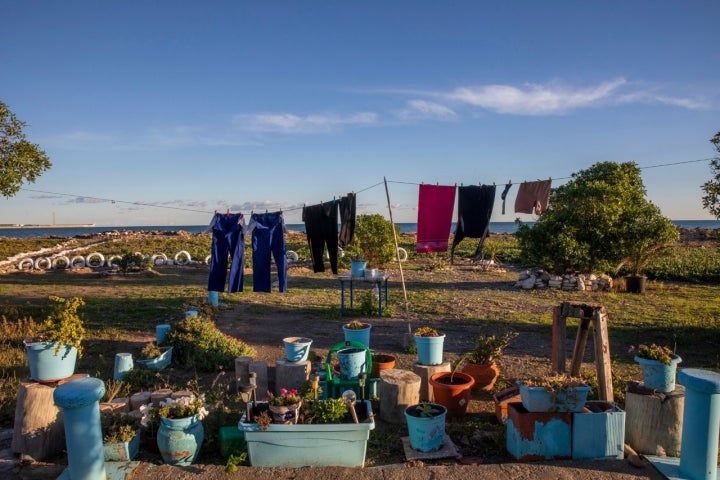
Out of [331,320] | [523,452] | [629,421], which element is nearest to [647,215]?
[331,320]

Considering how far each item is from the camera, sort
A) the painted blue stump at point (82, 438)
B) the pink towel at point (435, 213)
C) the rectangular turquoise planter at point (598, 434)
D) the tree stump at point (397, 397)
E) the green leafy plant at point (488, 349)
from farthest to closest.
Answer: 1. the pink towel at point (435, 213)
2. the green leafy plant at point (488, 349)
3. the tree stump at point (397, 397)
4. the rectangular turquoise planter at point (598, 434)
5. the painted blue stump at point (82, 438)

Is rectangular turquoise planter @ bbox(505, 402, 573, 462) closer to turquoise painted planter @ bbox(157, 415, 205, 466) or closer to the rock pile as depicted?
turquoise painted planter @ bbox(157, 415, 205, 466)

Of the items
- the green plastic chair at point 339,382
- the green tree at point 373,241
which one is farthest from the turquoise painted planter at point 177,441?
the green tree at point 373,241

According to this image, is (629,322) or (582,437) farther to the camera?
(629,322)

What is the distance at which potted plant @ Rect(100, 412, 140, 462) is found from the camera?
474cm

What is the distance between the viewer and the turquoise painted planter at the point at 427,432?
16.7ft

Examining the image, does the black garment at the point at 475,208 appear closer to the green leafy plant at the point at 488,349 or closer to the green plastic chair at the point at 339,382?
the green leafy plant at the point at 488,349

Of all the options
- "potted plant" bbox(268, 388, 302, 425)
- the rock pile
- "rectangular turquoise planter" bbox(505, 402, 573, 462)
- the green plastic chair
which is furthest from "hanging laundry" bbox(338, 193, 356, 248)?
the rock pile

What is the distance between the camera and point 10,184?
32.5 ft

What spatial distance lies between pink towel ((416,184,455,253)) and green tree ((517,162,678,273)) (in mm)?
8207

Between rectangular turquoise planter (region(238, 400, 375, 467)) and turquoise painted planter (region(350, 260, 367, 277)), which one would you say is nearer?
rectangular turquoise planter (region(238, 400, 375, 467))

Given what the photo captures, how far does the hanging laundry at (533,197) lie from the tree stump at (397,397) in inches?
213

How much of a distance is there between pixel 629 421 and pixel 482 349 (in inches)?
87.8

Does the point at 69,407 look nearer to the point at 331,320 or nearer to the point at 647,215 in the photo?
the point at 331,320
